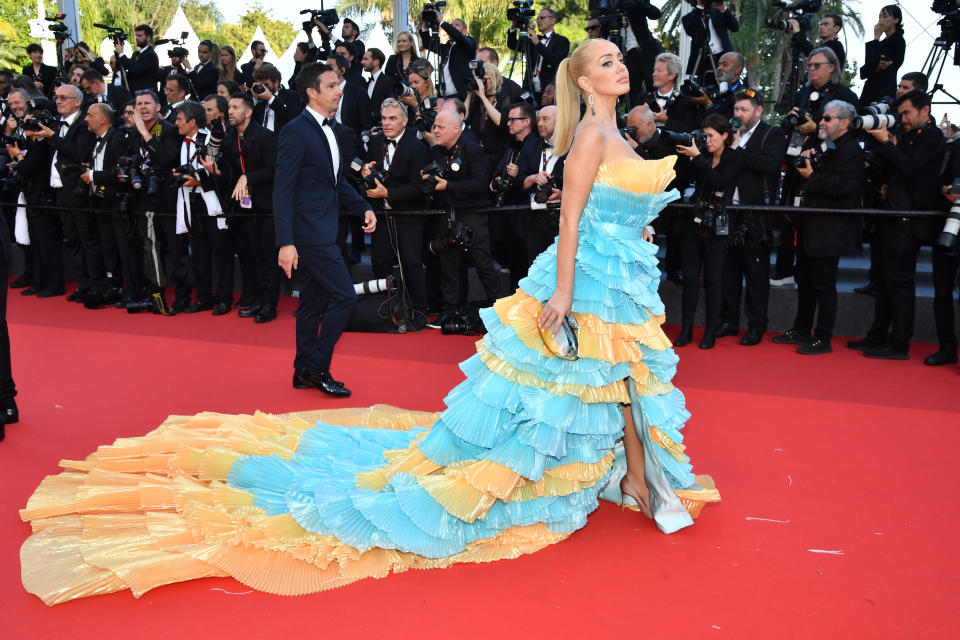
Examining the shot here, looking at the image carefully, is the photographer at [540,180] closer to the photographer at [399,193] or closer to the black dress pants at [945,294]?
the photographer at [399,193]

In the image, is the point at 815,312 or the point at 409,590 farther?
the point at 815,312

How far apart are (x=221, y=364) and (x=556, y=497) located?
10.4 ft

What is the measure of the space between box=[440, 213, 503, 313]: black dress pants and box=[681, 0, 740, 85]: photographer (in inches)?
94.6

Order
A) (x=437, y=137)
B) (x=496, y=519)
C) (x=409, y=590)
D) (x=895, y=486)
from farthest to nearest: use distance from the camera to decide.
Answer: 1. (x=437, y=137)
2. (x=895, y=486)
3. (x=496, y=519)
4. (x=409, y=590)

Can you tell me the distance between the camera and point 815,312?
21.0 ft

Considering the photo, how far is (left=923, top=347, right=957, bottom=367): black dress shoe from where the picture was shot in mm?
5312

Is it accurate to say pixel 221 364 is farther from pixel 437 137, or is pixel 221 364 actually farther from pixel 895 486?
Result: pixel 895 486

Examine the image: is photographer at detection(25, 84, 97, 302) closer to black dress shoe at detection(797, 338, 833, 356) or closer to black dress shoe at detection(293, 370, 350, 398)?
black dress shoe at detection(293, 370, 350, 398)

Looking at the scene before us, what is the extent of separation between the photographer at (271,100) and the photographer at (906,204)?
15.1 feet

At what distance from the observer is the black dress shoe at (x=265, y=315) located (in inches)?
267

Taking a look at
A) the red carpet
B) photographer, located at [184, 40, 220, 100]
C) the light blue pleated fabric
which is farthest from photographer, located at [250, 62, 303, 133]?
the light blue pleated fabric

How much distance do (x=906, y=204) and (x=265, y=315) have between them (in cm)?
475

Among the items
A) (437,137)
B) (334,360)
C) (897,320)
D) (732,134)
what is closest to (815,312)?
(897,320)

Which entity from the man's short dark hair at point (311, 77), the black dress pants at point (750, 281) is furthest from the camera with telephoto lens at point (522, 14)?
the man's short dark hair at point (311, 77)
